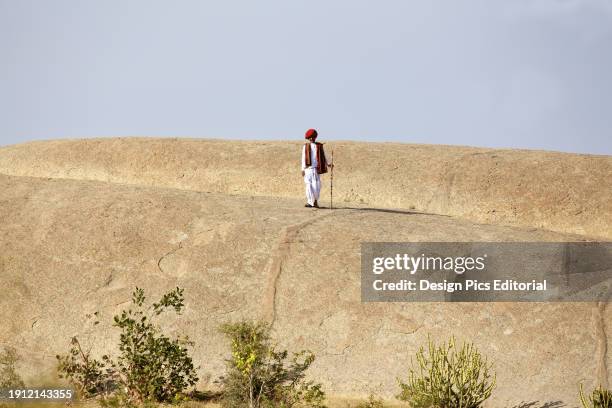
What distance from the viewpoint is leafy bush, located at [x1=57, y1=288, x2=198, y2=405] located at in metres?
11.9

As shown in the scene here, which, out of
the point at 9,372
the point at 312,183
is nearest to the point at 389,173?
the point at 312,183

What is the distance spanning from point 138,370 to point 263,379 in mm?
2145

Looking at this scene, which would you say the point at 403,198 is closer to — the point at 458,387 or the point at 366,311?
the point at 366,311

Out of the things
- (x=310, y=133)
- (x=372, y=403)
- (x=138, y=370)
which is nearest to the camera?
(x=372, y=403)

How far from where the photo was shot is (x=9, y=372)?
12703mm

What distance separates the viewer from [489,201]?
70.2ft

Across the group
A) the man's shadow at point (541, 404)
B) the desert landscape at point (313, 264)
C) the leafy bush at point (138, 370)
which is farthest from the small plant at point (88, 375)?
the man's shadow at point (541, 404)

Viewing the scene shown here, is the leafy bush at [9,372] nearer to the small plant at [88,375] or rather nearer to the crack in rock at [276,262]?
the small plant at [88,375]

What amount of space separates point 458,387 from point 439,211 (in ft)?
35.6

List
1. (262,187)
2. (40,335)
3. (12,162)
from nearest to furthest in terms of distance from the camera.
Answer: (40,335)
(262,187)
(12,162)

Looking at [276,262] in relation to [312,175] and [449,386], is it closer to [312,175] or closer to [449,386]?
[312,175]

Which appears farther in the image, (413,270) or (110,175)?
(110,175)

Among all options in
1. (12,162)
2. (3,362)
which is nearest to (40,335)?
(3,362)

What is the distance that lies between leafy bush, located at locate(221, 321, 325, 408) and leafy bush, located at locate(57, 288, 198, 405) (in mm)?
786
